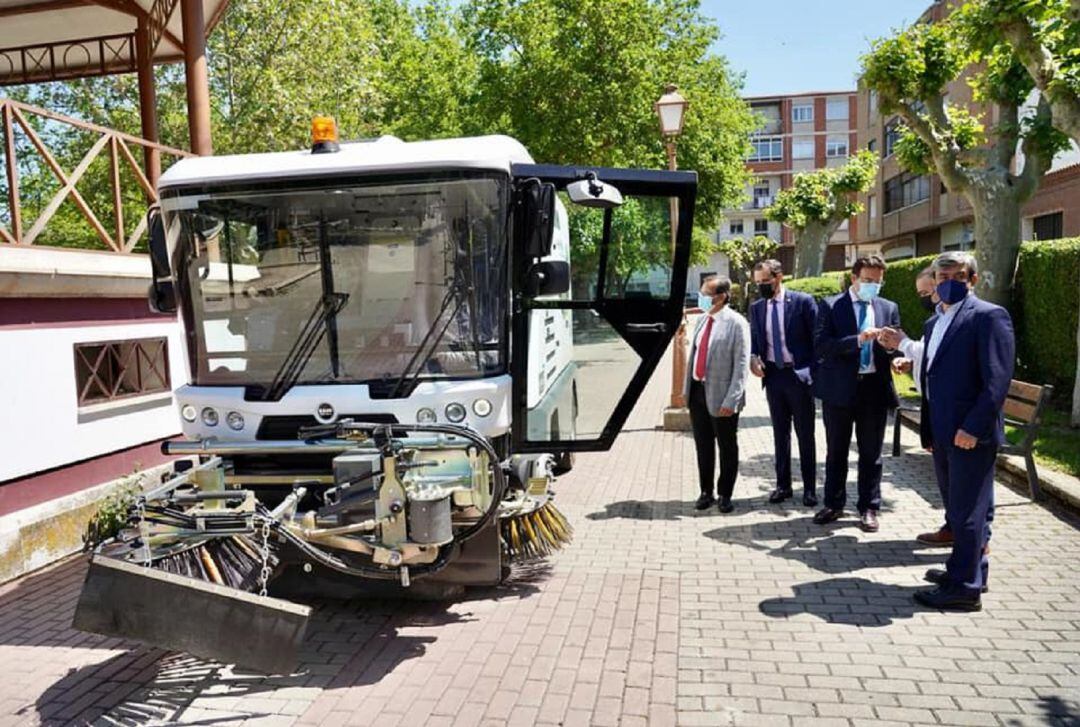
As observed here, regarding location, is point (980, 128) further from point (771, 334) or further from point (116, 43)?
point (116, 43)

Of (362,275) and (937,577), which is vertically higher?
(362,275)

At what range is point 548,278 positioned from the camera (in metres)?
4.73

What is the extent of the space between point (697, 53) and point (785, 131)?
2154 inches

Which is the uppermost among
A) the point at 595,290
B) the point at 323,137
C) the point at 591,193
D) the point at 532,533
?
the point at 323,137

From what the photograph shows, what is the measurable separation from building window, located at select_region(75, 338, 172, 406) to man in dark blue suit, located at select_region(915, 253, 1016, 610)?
20.9 ft

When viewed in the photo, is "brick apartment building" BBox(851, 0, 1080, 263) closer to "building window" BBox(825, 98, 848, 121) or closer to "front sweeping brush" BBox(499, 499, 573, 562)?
"front sweeping brush" BBox(499, 499, 573, 562)

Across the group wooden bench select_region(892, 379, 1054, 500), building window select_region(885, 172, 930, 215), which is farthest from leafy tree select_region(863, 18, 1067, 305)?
building window select_region(885, 172, 930, 215)

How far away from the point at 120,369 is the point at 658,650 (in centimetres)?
544

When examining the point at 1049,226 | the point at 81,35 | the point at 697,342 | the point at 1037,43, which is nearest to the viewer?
the point at 697,342

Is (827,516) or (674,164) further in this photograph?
(674,164)

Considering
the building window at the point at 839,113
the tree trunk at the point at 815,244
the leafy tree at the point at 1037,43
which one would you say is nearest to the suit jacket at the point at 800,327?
the leafy tree at the point at 1037,43

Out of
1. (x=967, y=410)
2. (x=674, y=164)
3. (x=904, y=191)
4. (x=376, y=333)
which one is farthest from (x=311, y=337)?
(x=904, y=191)

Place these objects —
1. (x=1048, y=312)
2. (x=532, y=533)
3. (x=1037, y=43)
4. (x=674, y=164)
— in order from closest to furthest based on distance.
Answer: (x=532, y=533) < (x=1037, y=43) < (x=1048, y=312) < (x=674, y=164)

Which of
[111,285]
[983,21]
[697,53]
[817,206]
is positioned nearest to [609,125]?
[697,53]
